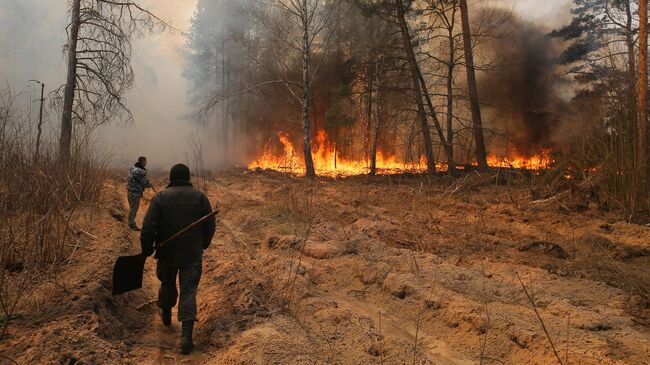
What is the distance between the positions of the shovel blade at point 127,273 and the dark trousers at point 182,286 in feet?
0.81

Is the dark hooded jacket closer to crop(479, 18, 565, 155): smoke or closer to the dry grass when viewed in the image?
the dry grass

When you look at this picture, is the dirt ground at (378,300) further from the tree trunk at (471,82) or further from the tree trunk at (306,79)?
the tree trunk at (306,79)

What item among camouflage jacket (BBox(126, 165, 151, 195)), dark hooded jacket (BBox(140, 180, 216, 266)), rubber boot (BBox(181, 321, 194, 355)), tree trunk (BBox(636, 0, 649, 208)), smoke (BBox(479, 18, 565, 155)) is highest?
smoke (BBox(479, 18, 565, 155))

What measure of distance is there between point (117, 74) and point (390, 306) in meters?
12.5

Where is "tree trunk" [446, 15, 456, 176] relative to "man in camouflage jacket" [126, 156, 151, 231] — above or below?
above

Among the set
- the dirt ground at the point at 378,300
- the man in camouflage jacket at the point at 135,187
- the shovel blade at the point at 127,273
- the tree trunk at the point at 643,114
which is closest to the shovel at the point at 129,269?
the shovel blade at the point at 127,273

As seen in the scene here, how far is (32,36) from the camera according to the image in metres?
30.4

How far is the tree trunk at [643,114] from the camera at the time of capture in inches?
365

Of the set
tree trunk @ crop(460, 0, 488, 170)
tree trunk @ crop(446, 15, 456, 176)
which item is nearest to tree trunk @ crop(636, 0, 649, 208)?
tree trunk @ crop(446, 15, 456, 176)

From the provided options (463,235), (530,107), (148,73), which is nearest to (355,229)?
(463,235)

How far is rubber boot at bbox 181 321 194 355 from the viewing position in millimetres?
4781

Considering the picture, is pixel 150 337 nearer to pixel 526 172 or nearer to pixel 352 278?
pixel 352 278

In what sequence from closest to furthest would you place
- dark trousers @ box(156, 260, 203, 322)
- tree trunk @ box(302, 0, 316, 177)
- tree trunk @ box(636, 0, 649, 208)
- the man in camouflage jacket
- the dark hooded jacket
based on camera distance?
dark trousers @ box(156, 260, 203, 322)
the dark hooded jacket
tree trunk @ box(636, 0, 649, 208)
the man in camouflage jacket
tree trunk @ box(302, 0, 316, 177)

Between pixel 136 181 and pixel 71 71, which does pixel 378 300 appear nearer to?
pixel 136 181
